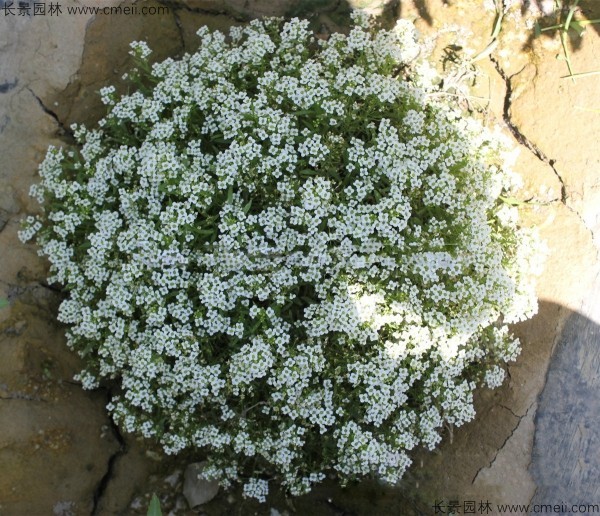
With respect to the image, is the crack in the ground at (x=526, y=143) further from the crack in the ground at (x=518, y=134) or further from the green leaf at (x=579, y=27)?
the green leaf at (x=579, y=27)

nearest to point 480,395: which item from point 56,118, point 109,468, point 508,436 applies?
point 508,436

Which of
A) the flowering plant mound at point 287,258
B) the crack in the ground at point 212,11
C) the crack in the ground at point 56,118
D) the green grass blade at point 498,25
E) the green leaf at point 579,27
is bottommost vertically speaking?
the flowering plant mound at point 287,258

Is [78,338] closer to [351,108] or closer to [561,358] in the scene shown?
[351,108]

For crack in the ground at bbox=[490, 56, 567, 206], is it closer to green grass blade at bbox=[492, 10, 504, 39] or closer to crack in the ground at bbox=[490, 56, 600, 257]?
crack in the ground at bbox=[490, 56, 600, 257]

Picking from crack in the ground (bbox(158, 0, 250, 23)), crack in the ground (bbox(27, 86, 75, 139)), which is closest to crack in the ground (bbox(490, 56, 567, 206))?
crack in the ground (bbox(158, 0, 250, 23))

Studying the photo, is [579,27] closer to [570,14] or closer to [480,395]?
[570,14]

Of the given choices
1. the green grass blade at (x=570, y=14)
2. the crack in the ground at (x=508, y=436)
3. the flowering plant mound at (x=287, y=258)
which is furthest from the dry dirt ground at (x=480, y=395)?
the flowering plant mound at (x=287, y=258)

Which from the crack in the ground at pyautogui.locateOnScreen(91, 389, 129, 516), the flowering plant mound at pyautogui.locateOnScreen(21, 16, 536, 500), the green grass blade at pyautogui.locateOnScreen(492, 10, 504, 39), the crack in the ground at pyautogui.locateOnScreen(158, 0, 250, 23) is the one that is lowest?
the crack in the ground at pyautogui.locateOnScreen(91, 389, 129, 516)
